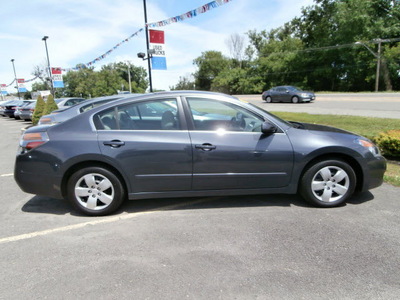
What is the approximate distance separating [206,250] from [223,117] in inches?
70.4

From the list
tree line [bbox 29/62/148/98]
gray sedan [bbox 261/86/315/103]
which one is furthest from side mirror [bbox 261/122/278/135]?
tree line [bbox 29/62/148/98]

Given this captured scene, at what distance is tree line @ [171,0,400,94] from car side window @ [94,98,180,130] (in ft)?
131

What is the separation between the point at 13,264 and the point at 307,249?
2897 millimetres

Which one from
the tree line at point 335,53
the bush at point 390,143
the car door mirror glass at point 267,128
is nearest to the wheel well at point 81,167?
the car door mirror glass at point 267,128

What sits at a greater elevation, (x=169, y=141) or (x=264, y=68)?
(x=264, y=68)

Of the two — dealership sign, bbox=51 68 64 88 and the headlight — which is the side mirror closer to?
the headlight

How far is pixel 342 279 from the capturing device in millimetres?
2391

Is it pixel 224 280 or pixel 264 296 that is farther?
pixel 224 280

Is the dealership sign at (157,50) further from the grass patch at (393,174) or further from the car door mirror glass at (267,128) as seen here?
the grass patch at (393,174)

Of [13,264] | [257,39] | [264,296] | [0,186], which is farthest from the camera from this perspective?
[257,39]

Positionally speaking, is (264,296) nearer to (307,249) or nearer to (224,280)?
(224,280)

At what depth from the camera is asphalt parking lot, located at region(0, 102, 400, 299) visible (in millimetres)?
2318

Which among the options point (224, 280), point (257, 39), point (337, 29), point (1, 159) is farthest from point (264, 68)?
point (224, 280)

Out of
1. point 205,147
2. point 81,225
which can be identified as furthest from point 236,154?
point 81,225
